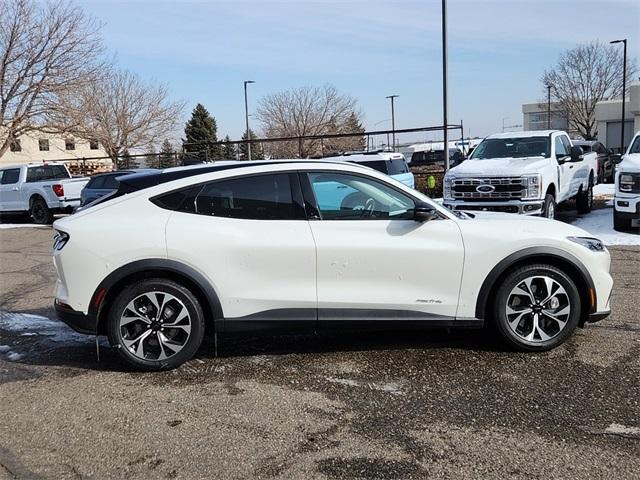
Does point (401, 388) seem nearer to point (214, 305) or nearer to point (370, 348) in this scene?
point (370, 348)

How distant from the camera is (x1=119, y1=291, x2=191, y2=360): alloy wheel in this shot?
4.62 m

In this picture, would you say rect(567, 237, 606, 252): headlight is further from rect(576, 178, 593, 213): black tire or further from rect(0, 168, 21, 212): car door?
rect(0, 168, 21, 212): car door

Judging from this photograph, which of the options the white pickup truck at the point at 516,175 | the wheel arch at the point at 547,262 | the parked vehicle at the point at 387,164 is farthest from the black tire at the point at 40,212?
the wheel arch at the point at 547,262

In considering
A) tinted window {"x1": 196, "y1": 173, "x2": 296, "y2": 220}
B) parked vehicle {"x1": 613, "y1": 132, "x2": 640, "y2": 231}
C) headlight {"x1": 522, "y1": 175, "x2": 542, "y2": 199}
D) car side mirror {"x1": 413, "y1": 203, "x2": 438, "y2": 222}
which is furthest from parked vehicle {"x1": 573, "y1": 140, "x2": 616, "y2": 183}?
tinted window {"x1": 196, "y1": 173, "x2": 296, "y2": 220}

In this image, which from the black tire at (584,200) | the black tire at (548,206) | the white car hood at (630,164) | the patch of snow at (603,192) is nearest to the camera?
the white car hood at (630,164)

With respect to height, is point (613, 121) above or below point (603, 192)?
above

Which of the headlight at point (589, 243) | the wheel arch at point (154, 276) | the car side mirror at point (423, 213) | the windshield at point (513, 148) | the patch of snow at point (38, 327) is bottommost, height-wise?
the patch of snow at point (38, 327)

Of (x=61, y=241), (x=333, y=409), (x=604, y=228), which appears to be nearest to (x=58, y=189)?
(x=61, y=241)

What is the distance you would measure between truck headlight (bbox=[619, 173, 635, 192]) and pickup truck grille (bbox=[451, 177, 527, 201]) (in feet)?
5.71

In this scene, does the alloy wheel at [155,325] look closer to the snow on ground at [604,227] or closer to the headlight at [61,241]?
the headlight at [61,241]

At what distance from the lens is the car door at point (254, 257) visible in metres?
4.61

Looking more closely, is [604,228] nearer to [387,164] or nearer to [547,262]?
[387,164]

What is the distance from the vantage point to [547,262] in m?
4.81

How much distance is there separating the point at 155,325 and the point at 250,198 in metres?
1.23
